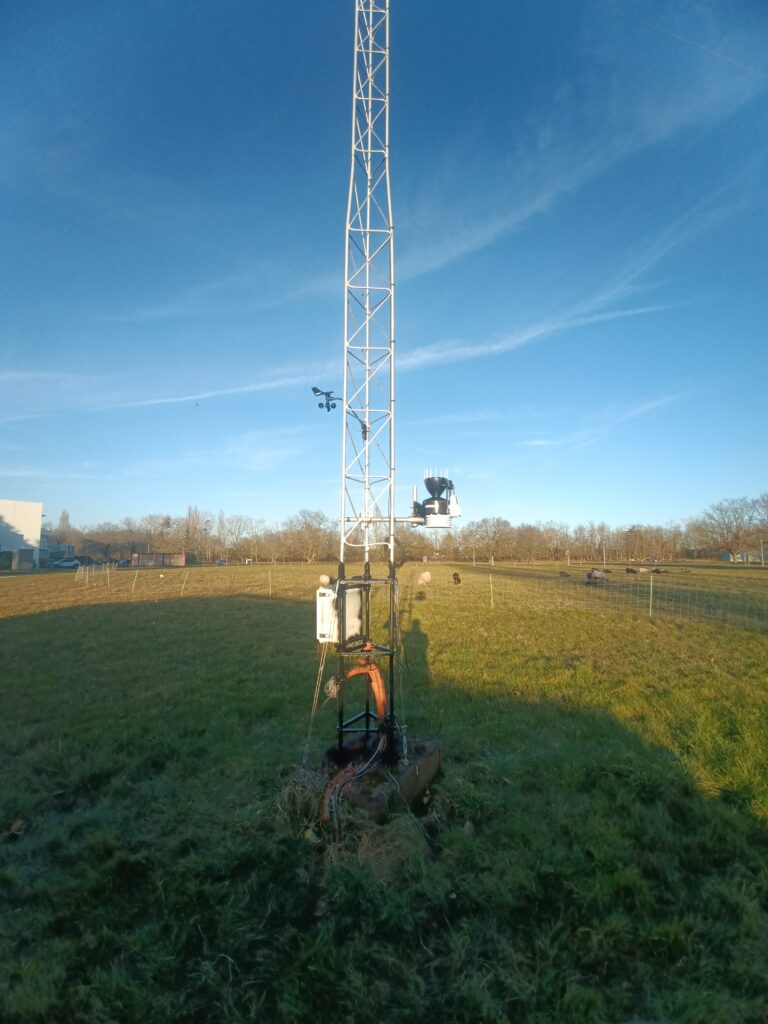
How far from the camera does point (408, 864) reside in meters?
3.35

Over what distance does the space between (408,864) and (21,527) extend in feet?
251

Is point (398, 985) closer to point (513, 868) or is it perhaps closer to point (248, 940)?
point (248, 940)

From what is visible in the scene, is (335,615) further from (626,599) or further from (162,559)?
(162,559)

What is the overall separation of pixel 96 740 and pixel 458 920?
4.57 meters

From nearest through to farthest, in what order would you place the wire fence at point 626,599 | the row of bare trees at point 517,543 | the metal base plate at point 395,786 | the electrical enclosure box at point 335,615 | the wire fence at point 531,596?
1. the metal base plate at point 395,786
2. the electrical enclosure box at point 335,615
3. the wire fence at point 626,599
4. the wire fence at point 531,596
5. the row of bare trees at point 517,543

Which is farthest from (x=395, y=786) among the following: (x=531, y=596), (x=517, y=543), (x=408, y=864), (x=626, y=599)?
(x=517, y=543)

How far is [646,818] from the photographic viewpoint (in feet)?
12.6

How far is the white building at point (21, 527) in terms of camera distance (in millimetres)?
64250

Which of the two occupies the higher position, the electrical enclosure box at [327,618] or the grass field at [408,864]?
the electrical enclosure box at [327,618]

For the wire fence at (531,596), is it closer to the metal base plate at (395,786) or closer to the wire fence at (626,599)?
the wire fence at (626,599)

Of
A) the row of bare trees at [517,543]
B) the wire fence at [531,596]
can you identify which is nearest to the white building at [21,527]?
the row of bare trees at [517,543]

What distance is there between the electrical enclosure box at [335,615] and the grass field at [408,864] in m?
1.21

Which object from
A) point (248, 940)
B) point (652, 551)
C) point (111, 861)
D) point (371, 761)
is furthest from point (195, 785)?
point (652, 551)

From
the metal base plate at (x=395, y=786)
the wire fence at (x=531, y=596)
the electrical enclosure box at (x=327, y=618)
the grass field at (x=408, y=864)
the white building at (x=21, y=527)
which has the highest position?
the white building at (x=21, y=527)
